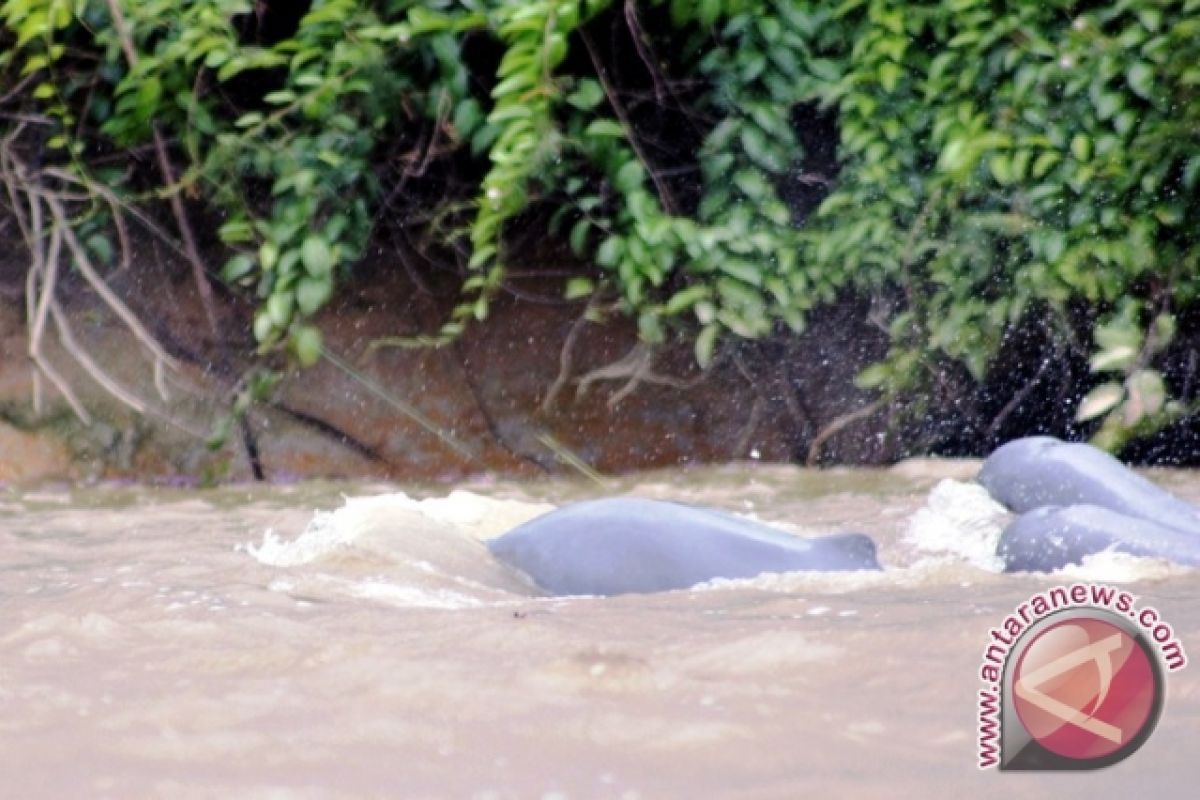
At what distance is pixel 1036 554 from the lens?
278cm

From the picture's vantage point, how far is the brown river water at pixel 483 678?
1567 millimetres

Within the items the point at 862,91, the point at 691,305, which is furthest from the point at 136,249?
the point at 862,91

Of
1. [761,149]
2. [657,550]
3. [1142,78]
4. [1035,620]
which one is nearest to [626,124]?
[761,149]

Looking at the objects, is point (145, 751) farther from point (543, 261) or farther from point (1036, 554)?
point (543, 261)

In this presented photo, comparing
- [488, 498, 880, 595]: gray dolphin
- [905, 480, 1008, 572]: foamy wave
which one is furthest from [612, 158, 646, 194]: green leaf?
[488, 498, 880, 595]: gray dolphin

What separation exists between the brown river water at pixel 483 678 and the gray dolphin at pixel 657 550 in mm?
81

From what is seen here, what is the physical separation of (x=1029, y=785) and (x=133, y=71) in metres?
3.95

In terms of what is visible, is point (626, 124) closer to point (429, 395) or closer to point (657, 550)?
point (429, 395)

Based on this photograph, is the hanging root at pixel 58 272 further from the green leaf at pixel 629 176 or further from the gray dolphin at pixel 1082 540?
the gray dolphin at pixel 1082 540

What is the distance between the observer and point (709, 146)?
4.81 meters

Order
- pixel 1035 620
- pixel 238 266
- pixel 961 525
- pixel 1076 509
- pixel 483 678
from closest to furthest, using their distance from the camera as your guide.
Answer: pixel 1035 620, pixel 483 678, pixel 1076 509, pixel 961 525, pixel 238 266

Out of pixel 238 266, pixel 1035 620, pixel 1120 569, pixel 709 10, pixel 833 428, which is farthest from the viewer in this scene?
pixel 833 428

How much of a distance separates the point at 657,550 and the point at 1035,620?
41.5 inches

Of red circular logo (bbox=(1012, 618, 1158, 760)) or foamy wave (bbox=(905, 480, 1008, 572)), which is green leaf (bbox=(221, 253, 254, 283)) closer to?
foamy wave (bbox=(905, 480, 1008, 572))
